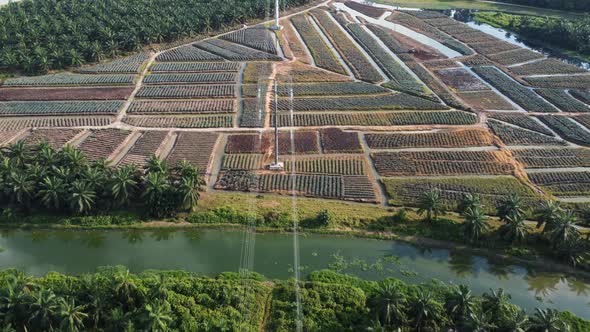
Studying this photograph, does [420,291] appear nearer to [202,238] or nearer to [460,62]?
[202,238]

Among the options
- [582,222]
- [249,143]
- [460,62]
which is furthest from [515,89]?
[249,143]

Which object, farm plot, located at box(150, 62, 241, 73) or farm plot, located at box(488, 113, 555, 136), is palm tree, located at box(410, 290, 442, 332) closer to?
farm plot, located at box(488, 113, 555, 136)

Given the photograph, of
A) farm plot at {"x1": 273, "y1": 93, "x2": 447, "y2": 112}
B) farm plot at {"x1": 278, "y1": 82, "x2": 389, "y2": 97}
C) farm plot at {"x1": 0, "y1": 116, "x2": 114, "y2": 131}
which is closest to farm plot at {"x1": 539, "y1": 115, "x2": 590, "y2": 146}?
→ farm plot at {"x1": 273, "y1": 93, "x2": 447, "y2": 112}

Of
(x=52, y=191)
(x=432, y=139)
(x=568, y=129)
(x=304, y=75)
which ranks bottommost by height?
(x=52, y=191)

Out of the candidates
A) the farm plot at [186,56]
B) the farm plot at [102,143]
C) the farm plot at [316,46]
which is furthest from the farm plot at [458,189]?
the farm plot at [186,56]

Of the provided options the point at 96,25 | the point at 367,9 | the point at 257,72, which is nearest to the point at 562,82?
the point at 257,72

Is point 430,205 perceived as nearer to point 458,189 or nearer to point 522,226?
point 458,189
